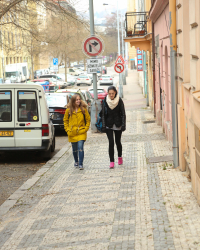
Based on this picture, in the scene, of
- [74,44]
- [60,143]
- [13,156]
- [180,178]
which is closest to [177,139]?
[180,178]

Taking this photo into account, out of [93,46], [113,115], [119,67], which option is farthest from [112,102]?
[119,67]

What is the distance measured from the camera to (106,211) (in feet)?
19.3

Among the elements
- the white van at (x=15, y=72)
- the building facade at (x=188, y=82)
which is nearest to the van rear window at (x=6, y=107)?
the building facade at (x=188, y=82)

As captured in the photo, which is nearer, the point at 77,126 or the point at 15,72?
the point at 77,126

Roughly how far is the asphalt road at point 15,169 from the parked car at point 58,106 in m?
2.50

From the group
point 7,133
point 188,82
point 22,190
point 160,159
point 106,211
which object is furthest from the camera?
point 7,133

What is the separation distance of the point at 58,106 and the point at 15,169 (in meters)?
5.78

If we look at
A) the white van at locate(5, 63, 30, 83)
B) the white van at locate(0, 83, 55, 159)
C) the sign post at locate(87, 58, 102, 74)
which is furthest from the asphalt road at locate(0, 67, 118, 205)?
the white van at locate(5, 63, 30, 83)

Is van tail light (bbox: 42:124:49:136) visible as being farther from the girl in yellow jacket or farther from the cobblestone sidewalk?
the girl in yellow jacket

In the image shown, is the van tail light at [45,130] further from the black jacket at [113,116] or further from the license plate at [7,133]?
the black jacket at [113,116]

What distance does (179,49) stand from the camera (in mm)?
7945

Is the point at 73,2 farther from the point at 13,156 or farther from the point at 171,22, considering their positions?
the point at 171,22

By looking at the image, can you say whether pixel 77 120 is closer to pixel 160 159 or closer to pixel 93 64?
pixel 160 159

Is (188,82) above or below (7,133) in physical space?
above
